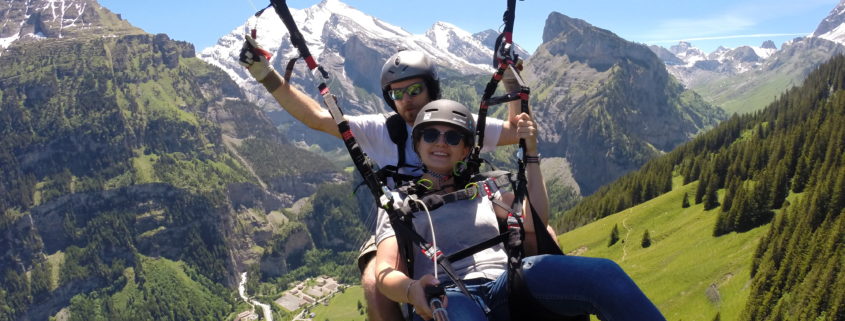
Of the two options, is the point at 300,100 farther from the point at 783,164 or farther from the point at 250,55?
the point at 783,164

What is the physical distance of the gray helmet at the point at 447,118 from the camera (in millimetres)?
8172

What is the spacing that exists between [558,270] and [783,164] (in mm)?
98422

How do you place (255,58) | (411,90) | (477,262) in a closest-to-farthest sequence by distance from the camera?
(477,262)
(255,58)
(411,90)

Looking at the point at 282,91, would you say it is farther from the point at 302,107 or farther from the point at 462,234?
the point at 462,234

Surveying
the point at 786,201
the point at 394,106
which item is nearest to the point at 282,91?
the point at 394,106

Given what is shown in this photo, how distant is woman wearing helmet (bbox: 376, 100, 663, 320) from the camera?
6219mm

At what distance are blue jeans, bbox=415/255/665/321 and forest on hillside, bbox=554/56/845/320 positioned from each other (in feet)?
147

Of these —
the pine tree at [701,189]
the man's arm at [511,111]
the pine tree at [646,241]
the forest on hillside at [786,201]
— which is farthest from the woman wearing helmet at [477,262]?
the pine tree at [701,189]

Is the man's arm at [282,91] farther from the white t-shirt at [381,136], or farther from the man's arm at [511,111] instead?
the man's arm at [511,111]

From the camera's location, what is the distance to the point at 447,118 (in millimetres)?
8195

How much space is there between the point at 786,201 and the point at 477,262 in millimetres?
86614

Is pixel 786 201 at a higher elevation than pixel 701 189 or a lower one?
higher

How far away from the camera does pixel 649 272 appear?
71188mm

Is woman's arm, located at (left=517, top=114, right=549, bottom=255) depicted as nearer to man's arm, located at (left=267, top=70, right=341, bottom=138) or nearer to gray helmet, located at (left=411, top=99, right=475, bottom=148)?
gray helmet, located at (left=411, top=99, right=475, bottom=148)
